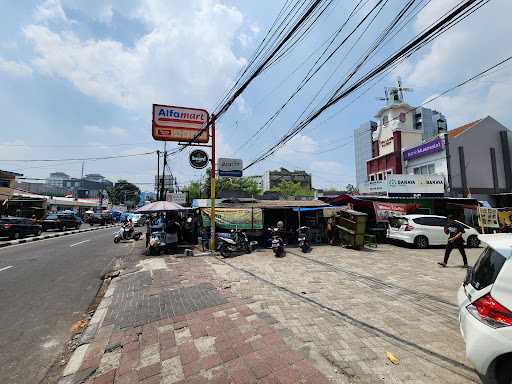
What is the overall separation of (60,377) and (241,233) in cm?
982

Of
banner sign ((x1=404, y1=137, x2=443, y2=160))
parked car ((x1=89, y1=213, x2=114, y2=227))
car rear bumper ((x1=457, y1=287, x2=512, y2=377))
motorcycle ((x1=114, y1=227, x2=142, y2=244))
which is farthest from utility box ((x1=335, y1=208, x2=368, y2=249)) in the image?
parked car ((x1=89, y1=213, x2=114, y2=227))

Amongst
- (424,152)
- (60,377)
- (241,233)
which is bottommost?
(60,377)

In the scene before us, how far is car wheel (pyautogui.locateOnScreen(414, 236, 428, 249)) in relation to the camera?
14.0m

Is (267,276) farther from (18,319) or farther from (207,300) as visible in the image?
(18,319)

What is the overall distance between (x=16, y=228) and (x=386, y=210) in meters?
24.0

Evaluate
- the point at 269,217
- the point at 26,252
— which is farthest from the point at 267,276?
the point at 26,252

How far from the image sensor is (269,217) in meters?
16.0

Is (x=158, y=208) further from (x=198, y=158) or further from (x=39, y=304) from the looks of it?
(x=39, y=304)

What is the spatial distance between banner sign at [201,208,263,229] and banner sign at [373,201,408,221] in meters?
6.99

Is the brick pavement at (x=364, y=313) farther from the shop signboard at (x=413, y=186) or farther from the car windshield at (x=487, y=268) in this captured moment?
the shop signboard at (x=413, y=186)

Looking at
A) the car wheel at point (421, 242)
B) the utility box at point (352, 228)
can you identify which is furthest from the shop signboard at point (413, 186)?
the utility box at point (352, 228)

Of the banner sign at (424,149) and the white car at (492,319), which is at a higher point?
the banner sign at (424,149)

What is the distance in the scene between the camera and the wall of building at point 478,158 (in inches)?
862

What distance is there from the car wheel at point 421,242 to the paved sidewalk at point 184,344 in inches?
451
